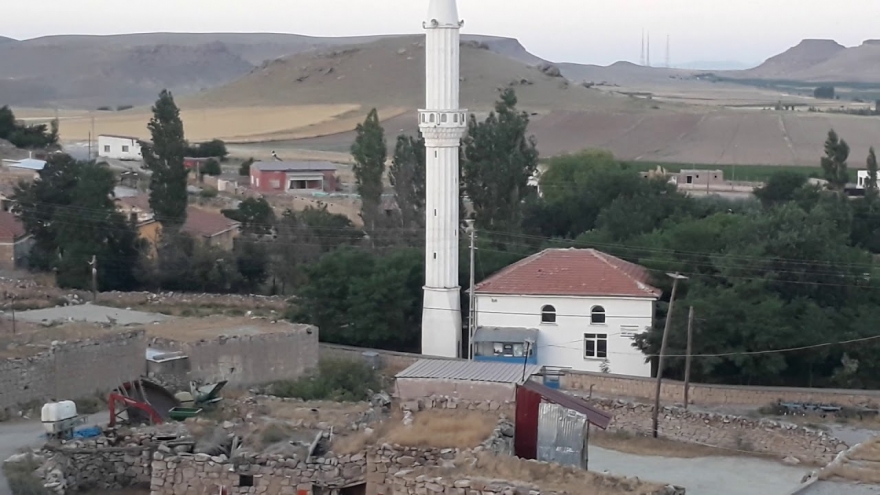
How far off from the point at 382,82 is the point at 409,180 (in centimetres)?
9965

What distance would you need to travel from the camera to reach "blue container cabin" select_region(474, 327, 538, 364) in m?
29.0

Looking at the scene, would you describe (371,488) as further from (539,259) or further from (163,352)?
(539,259)

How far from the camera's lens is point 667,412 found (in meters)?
20.8

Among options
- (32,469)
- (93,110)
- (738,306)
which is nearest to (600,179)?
(738,306)

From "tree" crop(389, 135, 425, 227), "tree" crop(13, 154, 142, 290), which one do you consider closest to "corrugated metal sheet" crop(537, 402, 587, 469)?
"tree" crop(13, 154, 142, 290)

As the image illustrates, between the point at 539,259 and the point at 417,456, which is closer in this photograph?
the point at 417,456

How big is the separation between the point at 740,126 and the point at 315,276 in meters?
88.8

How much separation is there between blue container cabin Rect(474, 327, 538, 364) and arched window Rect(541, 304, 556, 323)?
0.35 m

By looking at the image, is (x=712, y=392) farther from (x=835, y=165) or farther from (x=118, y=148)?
(x=118, y=148)

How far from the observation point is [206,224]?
41.1 meters

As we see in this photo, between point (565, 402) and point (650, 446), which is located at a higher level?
point (565, 402)

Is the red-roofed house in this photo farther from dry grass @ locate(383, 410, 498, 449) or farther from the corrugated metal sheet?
the corrugated metal sheet

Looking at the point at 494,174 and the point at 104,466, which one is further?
the point at 494,174

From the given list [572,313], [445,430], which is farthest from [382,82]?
[445,430]
